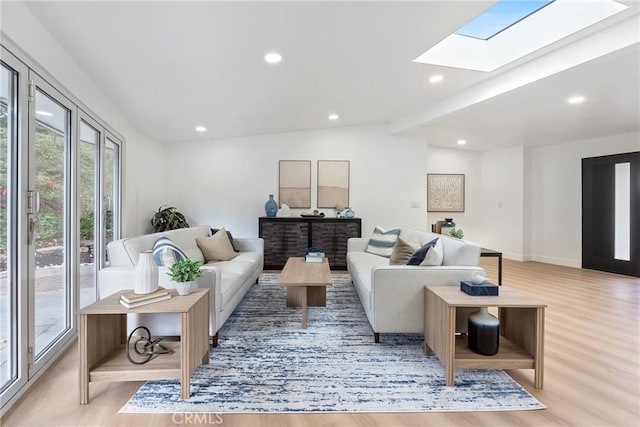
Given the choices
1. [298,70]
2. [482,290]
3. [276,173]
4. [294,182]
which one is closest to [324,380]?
[482,290]

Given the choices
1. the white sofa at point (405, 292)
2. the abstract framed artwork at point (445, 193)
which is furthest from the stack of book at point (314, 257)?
the abstract framed artwork at point (445, 193)

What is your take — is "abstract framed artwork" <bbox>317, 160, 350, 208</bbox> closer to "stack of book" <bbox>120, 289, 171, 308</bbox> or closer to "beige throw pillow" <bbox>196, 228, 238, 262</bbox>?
"beige throw pillow" <bbox>196, 228, 238, 262</bbox>

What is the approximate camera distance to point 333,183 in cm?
581

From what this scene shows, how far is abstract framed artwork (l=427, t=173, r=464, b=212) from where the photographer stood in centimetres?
689

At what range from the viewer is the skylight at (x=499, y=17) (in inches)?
114

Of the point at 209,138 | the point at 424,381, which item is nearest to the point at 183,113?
the point at 209,138

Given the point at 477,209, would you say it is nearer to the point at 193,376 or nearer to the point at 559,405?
the point at 559,405

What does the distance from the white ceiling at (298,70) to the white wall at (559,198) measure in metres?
0.55

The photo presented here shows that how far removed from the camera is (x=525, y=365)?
193 centimetres

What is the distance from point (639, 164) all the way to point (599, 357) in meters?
4.32

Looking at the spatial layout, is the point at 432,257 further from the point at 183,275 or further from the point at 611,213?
the point at 611,213

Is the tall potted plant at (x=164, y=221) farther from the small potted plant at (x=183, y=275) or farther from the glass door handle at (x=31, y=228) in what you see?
the small potted plant at (x=183, y=275)

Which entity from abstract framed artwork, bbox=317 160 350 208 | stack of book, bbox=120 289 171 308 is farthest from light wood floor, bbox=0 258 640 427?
abstract framed artwork, bbox=317 160 350 208

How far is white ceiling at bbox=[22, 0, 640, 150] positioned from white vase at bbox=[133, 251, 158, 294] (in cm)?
159
